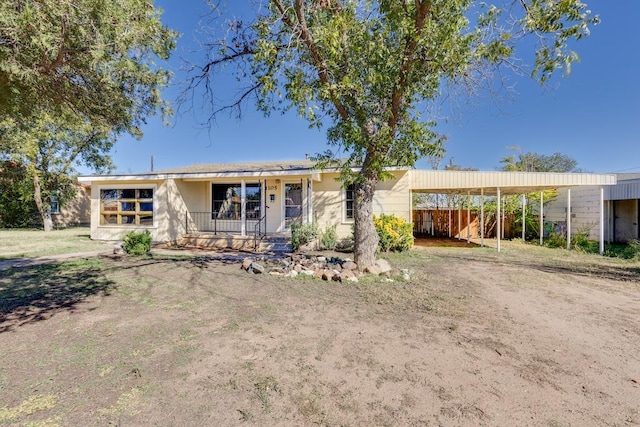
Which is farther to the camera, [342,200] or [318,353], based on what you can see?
[342,200]

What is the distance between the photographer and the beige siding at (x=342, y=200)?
1159cm

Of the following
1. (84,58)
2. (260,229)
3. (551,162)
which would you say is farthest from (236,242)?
(551,162)

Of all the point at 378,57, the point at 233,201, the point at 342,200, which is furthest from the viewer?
the point at 233,201

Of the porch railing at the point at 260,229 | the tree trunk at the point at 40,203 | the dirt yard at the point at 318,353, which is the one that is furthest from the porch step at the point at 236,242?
the tree trunk at the point at 40,203

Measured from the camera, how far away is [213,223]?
13609 millimetres

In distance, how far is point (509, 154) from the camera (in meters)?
25.2

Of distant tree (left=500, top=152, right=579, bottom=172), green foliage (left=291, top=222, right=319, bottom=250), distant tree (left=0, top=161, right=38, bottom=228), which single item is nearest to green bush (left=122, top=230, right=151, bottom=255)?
green foliage (left=291, top=222, right=319, bottom=250)

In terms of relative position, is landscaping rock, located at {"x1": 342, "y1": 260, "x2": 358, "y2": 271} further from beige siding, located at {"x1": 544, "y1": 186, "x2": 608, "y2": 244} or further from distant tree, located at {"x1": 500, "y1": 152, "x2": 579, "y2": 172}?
distant tree, located at {"x1": 500, "y1": 152, "x2": 579, "y2": 172}

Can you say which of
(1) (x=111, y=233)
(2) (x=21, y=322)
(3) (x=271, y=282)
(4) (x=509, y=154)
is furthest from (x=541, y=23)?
(4) (x=509, y=154)

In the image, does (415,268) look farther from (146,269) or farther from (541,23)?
(146,269)

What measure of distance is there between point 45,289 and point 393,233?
8.98m

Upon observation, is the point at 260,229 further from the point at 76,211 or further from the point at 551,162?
the point at 551,162

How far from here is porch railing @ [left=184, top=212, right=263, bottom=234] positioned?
43.3ft

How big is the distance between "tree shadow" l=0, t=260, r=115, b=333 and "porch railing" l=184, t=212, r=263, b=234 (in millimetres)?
5281
